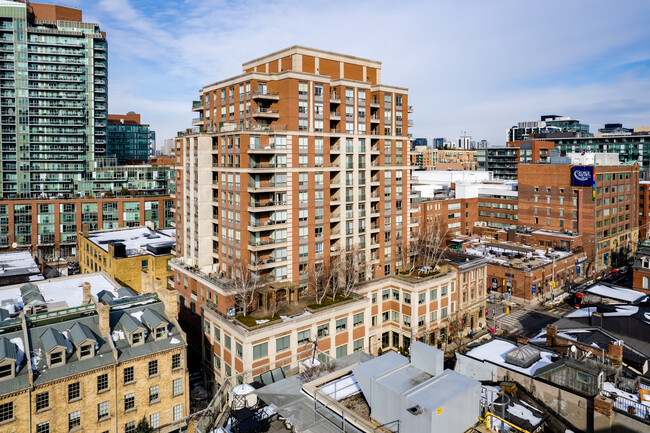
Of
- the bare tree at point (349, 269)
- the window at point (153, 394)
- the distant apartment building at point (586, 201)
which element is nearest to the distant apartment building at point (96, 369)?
the window at point (153, 394)

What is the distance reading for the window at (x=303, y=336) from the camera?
60.8m

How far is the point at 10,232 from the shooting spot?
444ft

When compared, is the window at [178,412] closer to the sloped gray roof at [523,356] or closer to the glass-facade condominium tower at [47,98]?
the sloped gray roof at [523,356]

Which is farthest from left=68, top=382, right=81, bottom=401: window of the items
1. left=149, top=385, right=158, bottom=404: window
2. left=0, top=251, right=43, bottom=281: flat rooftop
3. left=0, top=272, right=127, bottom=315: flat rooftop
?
left=0, top=251, right=43, bottom=281: flat rooftop

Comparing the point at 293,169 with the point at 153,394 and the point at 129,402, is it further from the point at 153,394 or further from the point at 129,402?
the point at 129,402

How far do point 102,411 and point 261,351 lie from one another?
59.5 ft

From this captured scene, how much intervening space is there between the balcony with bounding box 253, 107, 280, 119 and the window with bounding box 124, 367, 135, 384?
37731mm

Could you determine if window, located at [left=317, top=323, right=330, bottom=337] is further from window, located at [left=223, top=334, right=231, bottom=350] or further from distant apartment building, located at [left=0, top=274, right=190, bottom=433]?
distant apartment building, located at [left=0, top=274, right=190, bottom=433]

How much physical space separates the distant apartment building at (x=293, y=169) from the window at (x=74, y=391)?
1028 inches

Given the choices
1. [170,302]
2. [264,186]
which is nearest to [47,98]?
[264,186]

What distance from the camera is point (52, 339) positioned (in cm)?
4634

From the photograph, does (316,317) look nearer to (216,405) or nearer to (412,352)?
(216,405)

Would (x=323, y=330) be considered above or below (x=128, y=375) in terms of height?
above

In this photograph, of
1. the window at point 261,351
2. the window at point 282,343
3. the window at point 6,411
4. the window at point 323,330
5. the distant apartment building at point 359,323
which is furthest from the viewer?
the window at point 323,330
